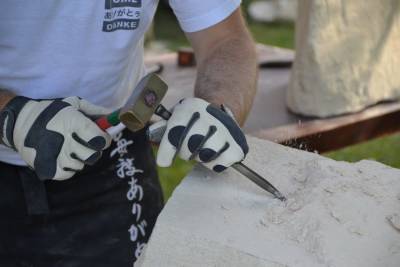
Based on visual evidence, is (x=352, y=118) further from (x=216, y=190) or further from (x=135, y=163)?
(x=216, y=190)

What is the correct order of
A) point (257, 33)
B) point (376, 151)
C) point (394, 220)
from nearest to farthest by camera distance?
point (394, 220), point (376, 151), point (257, 33)

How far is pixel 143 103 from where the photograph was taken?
4.74 feet

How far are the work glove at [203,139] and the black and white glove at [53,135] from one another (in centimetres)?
17

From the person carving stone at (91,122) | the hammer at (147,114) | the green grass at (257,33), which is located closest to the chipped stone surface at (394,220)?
the hammer at (147,114)

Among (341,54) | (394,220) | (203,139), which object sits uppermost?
(203,139)

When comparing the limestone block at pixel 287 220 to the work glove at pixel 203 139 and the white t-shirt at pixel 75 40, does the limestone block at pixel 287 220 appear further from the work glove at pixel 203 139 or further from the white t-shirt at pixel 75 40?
the white t-shirt at pixel 75 40

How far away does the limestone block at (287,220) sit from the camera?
1.34 m

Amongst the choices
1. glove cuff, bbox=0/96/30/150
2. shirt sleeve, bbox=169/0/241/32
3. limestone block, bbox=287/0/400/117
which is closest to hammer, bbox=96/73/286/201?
glove cuff, bbox=0/96/30/150

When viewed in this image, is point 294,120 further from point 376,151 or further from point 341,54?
point 376,151

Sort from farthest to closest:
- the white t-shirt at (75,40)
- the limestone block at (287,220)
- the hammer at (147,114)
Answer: the white t-shirt at (75,40), the hammer at (147,114), the limestone block at (287,220)

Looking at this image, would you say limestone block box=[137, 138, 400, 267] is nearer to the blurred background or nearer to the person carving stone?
the person carving stone

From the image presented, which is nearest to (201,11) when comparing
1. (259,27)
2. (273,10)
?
(259,27)

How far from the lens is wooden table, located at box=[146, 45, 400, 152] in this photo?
286cm

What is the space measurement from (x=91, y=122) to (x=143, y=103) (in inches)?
6.2
